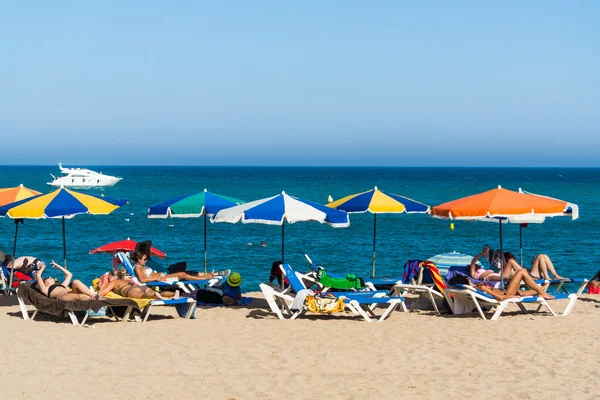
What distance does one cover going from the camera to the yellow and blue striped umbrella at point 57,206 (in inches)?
432

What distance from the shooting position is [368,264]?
26.0 meters

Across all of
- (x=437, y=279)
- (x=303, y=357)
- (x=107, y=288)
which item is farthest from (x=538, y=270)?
(x=107, y=288)

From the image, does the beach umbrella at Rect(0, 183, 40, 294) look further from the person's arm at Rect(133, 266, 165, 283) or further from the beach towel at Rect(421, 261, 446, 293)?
the beach towel at Rect(421, 261, 446, 293)

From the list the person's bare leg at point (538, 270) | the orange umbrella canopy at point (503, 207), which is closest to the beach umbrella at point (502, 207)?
the orange umbrella canopy at point (503, 207)

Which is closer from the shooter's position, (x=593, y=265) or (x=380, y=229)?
(x=593, y=265)

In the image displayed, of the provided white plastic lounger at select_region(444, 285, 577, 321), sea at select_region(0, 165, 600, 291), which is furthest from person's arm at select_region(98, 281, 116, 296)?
sea at select_region(0, 165, 600, 291)

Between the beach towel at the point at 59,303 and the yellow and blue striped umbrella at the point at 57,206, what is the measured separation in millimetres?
1044

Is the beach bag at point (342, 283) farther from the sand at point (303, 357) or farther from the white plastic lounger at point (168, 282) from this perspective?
the white plastic lounger at point (168, 282)

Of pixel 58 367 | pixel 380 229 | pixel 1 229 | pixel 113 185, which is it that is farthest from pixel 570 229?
pixel 113 185

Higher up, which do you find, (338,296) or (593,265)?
(338,296)

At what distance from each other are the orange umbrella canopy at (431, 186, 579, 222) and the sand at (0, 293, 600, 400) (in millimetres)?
1515

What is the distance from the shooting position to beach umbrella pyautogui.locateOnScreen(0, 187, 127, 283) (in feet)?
36.0

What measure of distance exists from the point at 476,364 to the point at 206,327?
3.82 metres

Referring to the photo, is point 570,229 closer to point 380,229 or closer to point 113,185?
point 380,229
